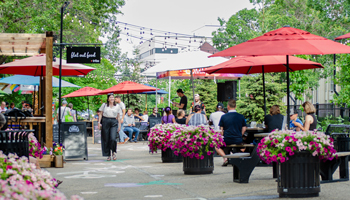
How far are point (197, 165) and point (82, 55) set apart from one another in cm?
417

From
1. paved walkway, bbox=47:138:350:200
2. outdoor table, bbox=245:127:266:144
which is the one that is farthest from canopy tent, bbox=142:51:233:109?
paved walkway, bbox=47:138:350:200

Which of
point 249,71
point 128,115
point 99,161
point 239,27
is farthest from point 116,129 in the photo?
point 239,27

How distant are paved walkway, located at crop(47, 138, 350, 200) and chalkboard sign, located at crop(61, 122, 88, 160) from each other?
1.43m

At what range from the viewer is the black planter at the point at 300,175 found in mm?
6578

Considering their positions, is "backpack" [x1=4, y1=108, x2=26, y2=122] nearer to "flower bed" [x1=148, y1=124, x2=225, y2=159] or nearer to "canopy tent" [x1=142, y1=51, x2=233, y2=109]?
"flower bed" [x1=148, y1=124, x2=225, y2=159]

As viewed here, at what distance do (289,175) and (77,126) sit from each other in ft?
25.0

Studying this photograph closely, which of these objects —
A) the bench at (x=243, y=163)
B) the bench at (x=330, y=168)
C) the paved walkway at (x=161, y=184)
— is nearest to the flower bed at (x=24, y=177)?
the paved walkway at (x=161, y=184)

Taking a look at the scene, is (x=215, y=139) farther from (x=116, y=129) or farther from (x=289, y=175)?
(x=116, y=129)

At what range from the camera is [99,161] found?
12977 mm

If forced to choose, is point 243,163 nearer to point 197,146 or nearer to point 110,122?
point 197,146

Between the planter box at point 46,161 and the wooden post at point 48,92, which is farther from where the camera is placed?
the planter box at point 46,161

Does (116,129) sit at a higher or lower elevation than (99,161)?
higher

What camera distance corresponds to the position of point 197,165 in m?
9.54

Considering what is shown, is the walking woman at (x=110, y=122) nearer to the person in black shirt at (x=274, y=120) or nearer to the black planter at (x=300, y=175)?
the person in black shirt at (x=274, y=120)
